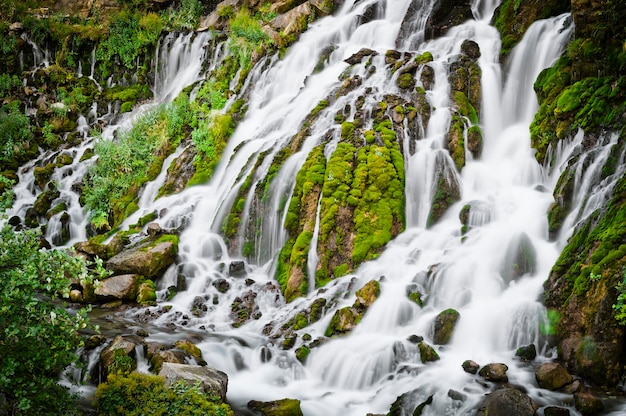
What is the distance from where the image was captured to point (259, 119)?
2100 centimetres

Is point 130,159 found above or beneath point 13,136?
beneath

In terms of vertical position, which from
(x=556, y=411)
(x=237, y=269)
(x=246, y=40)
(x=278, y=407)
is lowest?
(x=278, y=407)

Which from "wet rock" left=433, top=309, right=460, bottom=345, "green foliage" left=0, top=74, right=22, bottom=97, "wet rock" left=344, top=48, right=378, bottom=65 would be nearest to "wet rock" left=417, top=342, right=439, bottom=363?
"wet rock" left=433, top=309, right=460, bottom=345

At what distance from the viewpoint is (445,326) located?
1046cm

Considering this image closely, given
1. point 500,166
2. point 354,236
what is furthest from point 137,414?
point 500,166

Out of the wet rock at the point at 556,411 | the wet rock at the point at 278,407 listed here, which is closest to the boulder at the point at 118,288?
the wet rock at the point at 278,407

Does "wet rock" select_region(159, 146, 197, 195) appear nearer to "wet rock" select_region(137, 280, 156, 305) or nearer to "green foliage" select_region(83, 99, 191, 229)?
"green foliage" select_region(83, 99, 191, 229)

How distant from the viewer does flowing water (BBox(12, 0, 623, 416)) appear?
9805 millimetres

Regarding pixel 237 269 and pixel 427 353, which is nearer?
pixel 427 353

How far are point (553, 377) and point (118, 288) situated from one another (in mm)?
11092

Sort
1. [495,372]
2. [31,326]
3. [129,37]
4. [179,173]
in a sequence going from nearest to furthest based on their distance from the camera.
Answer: [31,326] < [495,372] < [179,173] < [129,37]

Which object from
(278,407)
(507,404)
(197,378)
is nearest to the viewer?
(507,404)

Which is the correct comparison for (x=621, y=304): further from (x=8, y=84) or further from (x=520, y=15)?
(x=8, y=84)

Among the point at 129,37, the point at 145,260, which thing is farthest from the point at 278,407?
the point at 129,37
